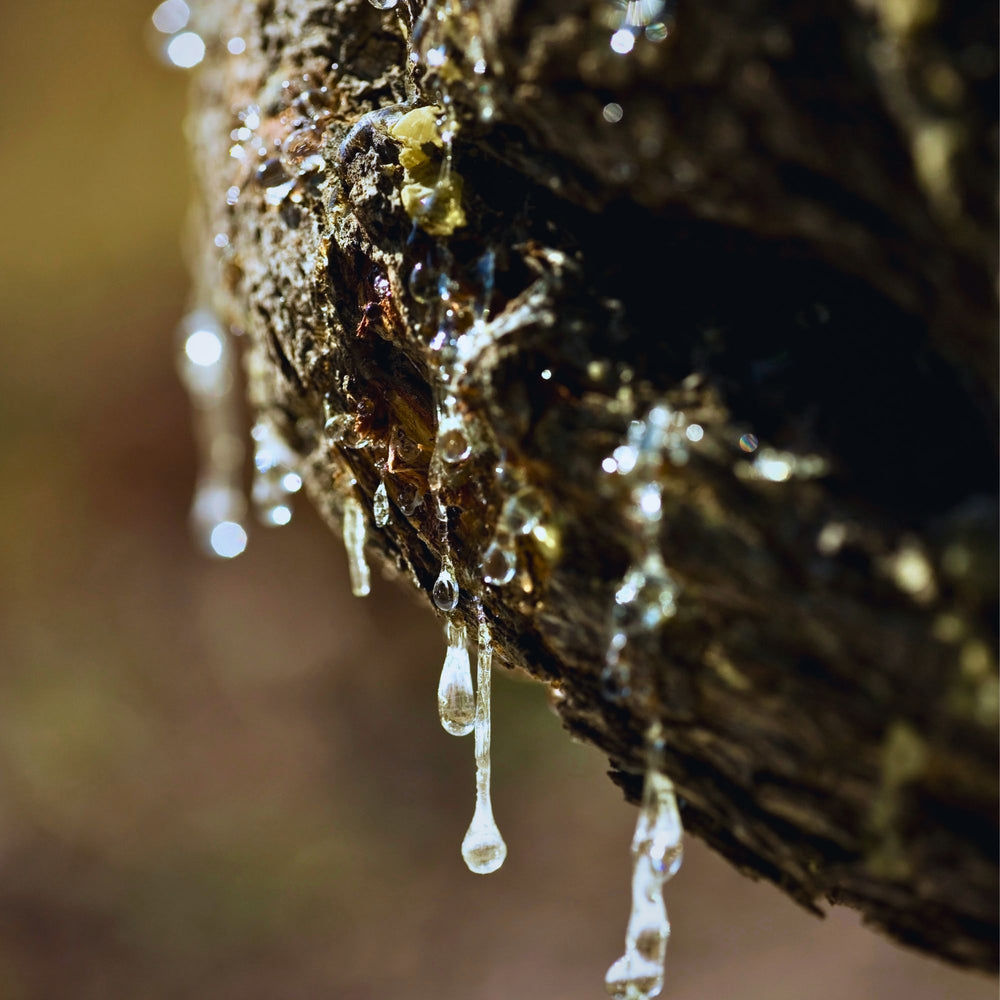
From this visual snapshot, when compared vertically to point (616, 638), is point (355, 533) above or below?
above

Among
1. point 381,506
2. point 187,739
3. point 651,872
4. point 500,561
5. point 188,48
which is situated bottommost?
point 651,872

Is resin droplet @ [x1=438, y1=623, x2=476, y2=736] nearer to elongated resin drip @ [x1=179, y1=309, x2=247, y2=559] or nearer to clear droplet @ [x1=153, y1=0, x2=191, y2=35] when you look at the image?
clear droplet @ [x1=153, y1=0, x2=191, y2=35]

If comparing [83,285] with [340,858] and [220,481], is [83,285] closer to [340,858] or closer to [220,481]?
[220,481]

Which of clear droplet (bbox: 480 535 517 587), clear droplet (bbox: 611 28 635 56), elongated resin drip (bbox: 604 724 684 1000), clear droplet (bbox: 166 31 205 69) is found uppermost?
clear droplet (bbox: 166 31 205 69)

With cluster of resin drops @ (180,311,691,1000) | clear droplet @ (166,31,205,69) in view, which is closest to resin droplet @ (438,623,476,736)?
cluster of resin drops @ (180,311,691,1000)

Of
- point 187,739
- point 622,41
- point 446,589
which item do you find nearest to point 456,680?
point 446,589

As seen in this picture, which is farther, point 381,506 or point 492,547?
point 381,506

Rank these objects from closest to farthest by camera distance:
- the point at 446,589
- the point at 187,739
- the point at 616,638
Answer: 1. the point at 616,638
2. the point at 446,589
3. the point at 187,739

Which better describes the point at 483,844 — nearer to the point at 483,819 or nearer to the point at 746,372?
the point at 483,819
